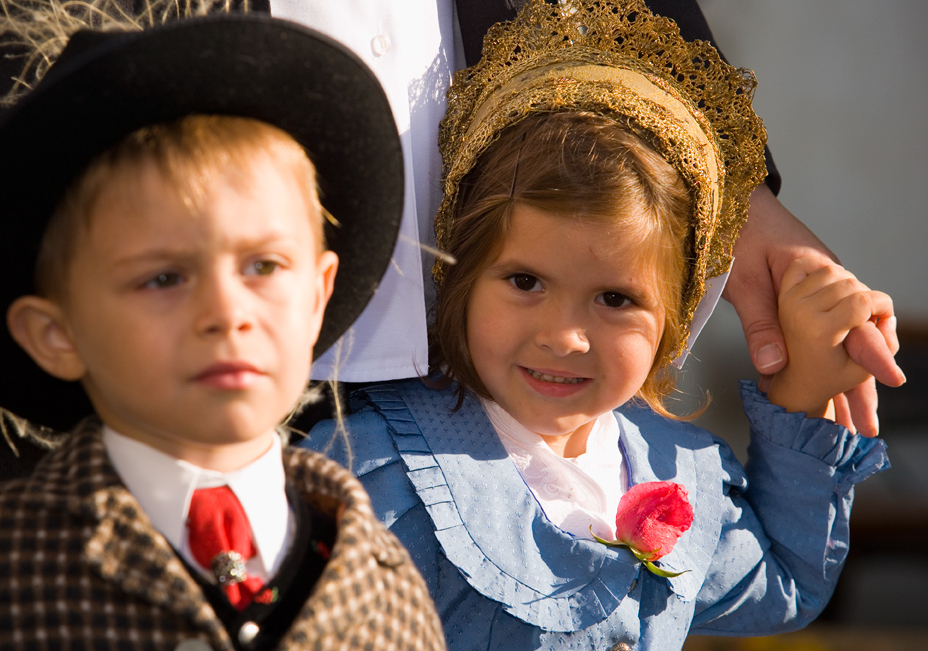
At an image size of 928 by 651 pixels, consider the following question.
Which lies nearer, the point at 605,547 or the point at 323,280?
the point at 323,280

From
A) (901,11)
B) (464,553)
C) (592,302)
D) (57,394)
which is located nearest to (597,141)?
(592,302)

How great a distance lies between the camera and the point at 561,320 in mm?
1534

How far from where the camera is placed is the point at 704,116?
1.77 metres

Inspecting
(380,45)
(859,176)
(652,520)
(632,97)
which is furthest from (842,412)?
(859,176)

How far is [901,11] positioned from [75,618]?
169 inches

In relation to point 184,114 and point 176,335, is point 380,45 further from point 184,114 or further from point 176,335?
point 176,335

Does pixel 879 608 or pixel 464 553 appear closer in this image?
pixel 464 553

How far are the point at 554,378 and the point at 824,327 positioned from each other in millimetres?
577

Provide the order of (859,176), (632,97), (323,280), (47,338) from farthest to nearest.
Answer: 1. (859,176)
2. (632,97)
3. (323,280)
4. (47,338)

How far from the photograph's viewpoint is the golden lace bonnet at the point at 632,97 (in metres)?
1.63

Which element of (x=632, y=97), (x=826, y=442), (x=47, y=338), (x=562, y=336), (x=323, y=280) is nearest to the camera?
(x=47, y=338)

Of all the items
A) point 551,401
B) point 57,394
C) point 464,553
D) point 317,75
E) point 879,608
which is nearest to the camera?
point 317,75

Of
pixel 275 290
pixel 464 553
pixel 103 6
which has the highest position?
pixel 103 6

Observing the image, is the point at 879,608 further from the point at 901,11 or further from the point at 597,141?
the point at 597,141
